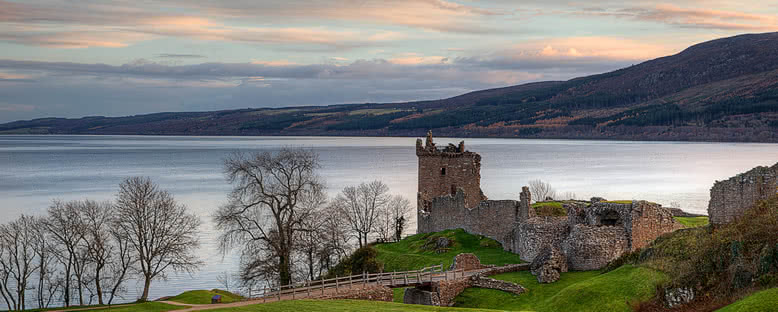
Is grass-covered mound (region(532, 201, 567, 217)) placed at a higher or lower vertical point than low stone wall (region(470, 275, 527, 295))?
higher

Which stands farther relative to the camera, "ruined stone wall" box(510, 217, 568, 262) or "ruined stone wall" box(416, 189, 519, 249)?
"ruined stone wall" box(416, 189, 519, 249)

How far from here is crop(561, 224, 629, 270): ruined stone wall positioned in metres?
33.6

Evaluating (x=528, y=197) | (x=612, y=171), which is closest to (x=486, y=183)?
(x=612, y=171)

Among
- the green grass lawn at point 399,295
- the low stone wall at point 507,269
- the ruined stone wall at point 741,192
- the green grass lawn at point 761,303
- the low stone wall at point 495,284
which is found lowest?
the green grass lawn at point 399,295

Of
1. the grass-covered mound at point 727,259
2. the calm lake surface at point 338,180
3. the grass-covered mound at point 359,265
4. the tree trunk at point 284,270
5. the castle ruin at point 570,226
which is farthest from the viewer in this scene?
the calm lake surface at point 338,180

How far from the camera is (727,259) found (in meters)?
24.3

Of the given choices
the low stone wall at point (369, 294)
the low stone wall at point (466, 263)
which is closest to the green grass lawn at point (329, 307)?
the low stone wall at point (369, 294)

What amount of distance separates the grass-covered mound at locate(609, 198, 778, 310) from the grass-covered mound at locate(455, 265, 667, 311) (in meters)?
0.82

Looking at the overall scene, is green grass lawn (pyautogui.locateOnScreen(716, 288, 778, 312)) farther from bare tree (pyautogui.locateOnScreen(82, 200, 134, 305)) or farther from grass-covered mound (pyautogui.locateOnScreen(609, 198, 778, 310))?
bare tree (pyautogui.locateOnScreen(82, 200, 134, 305))

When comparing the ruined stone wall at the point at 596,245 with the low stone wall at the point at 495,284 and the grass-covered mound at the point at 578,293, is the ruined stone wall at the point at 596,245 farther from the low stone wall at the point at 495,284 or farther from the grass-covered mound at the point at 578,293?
the low stone wall at the point at 495,284

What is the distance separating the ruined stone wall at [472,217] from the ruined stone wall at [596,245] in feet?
28.3

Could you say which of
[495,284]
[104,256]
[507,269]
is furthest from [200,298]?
[104,256]

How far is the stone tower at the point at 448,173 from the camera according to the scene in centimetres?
5850

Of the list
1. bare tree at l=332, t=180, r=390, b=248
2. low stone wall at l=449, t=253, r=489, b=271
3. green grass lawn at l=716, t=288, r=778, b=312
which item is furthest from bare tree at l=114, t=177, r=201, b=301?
green grass lawn at l=716, t=288, r=778, b=312
